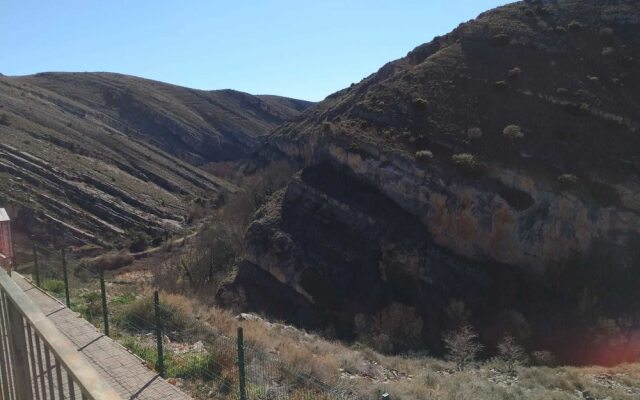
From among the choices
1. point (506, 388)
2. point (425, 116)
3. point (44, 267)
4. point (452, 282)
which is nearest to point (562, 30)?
point (425, 116)

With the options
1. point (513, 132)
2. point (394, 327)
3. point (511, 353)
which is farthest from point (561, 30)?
point (511, 353)

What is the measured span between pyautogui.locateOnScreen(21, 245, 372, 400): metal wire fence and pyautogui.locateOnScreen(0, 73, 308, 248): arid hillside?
124ft

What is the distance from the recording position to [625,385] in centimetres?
1712

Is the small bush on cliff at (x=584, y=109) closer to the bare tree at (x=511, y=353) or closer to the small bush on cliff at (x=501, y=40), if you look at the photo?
the small bush on cliff at (x=501, y=40)

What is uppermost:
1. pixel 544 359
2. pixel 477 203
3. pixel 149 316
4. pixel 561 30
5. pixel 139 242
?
pixel 561 30

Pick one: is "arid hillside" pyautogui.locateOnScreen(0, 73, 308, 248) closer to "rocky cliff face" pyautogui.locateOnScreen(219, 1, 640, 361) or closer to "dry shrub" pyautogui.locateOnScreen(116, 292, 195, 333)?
"rocky cliff face" pyautogui.locateOnScreen(219, 1, 640, 361)

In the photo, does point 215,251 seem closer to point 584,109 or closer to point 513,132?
point 513,132

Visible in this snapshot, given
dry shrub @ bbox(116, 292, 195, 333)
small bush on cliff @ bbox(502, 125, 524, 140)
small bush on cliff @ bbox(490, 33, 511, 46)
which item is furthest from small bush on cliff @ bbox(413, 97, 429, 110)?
dry shrub @ bbox(116, 292, 195, 333)

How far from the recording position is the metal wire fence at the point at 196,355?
8.87m

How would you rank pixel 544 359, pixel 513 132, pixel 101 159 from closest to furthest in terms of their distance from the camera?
pixel 544 359, pixel 513 132, pixel 101 159

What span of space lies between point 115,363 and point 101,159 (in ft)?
204

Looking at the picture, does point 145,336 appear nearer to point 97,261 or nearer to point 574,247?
point 574,247

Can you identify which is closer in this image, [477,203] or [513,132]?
[477,203]

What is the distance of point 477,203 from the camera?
104 feet
